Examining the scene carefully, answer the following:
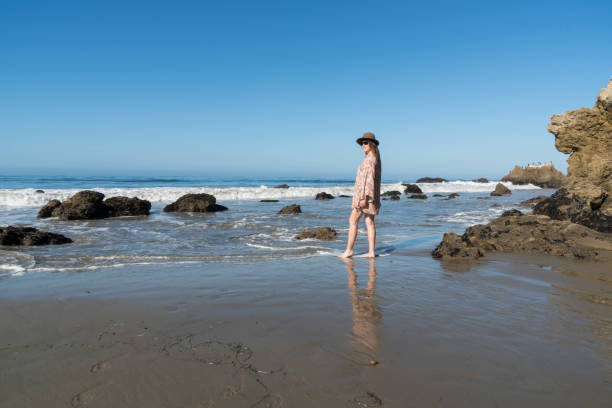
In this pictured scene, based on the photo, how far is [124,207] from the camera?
11.6 m

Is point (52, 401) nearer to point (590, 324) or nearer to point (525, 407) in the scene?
point (525, 407)

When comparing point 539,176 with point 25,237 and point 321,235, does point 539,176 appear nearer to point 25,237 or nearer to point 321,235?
point 321,235

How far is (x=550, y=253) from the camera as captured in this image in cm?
544

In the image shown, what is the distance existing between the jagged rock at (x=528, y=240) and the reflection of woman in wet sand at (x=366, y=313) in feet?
6.66

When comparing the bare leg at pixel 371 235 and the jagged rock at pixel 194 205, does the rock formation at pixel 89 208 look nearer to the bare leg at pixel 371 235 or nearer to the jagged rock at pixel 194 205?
the jagged rock at pixel 194 205

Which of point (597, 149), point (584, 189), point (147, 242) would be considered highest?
point (597, 149)

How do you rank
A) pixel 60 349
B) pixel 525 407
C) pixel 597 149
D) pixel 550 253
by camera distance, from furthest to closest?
pixel 597 149 < pixel 550 253 < pixel 60 349 < pixel 525 407

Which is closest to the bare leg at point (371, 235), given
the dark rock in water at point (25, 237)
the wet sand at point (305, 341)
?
the wet sand at point (305, 341)

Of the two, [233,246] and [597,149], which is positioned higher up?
[597,149]

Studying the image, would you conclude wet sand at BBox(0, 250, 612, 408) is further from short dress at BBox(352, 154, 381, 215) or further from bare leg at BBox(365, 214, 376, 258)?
short dress at BBox(352, 154, 381, 215)

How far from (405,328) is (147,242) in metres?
5.80

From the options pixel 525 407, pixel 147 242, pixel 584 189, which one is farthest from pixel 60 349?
pixel 584 189

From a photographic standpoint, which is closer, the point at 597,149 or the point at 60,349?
the point at 60,349

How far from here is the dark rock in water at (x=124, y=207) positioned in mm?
11355
